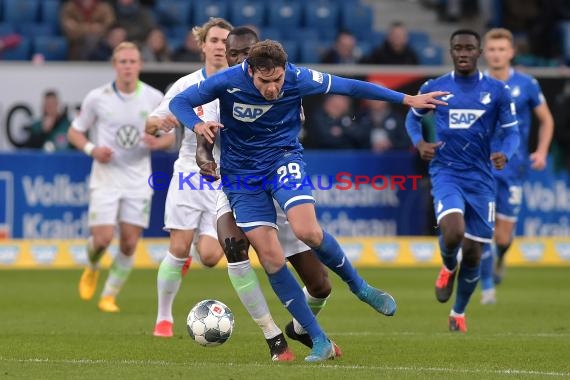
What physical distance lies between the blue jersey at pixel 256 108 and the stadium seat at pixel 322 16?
46.8 feet

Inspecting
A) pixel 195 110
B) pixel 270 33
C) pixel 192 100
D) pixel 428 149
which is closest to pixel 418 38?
pixel 270 33

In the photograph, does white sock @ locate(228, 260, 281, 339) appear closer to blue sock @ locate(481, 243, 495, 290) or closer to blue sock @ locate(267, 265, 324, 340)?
blue sock @ locate(267, 265, 324, 340)

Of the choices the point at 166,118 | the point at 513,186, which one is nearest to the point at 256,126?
the point at 166,118

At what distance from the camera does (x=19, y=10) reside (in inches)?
856

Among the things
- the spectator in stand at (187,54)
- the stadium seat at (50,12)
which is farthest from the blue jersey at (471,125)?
the stadium seat at (50,12)

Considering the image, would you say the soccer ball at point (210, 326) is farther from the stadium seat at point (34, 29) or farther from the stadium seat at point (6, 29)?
the stadium seat at point (34, 29)

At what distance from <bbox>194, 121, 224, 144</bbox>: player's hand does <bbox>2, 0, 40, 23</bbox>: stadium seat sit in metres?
13.7

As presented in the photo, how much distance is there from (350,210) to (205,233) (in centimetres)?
850

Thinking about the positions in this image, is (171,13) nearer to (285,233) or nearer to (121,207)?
(121,207)

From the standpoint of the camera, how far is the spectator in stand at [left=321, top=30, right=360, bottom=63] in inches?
833

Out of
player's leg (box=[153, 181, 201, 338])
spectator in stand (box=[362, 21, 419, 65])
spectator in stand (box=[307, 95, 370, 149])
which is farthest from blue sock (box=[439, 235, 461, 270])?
spectator in stand (box=[362, 21, 419, 65])

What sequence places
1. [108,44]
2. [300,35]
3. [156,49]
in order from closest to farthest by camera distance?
[156,49] < [108,44] < [300,35]

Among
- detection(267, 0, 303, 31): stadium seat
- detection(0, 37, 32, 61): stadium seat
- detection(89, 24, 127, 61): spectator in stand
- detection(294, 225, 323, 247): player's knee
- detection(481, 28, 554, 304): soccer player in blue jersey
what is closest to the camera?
detection(294, 225, 323, 247): player's knee

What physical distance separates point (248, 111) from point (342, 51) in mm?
12341
